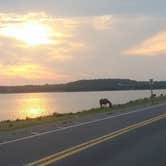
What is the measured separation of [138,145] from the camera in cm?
1438

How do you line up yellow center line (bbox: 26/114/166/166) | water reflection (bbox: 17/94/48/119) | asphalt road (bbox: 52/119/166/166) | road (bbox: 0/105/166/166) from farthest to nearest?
water reflection (bbox: 17/94/48/119) → road (bbox: 0/105/166/166) → yellow center line (bbox: 26/114/166/166) → asphalt road (bbox: 52/119/166/166)

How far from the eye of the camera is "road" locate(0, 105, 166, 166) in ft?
38.8

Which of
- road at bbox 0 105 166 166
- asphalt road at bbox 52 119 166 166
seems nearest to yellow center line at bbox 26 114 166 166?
road at bbox 0 105 166 166

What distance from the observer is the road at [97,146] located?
38.8ft

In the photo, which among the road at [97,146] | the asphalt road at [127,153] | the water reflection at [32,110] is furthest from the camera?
the water reflection at [32,110]

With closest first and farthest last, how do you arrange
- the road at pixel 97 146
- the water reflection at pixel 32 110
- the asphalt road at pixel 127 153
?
the asphalt road at pixel 127 153 < the road at pixel 97 146 < the water reflection at pixel 32 110

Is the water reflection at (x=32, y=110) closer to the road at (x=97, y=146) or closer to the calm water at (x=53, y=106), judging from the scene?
the calm water at (x=53, y=106)

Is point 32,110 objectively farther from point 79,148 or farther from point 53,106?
point 79,148

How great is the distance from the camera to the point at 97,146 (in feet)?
46.1

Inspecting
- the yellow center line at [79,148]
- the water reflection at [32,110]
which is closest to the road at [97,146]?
the yellow center line at [79,148]

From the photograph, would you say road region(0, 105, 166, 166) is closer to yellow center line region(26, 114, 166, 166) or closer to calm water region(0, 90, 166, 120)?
yellow center line region(26, 114, 166, 166)

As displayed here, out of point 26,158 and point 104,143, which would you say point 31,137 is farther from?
point 26,158

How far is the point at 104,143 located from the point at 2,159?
3.55 metres

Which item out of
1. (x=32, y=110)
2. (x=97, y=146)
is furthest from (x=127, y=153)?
(x=32, y=110)
